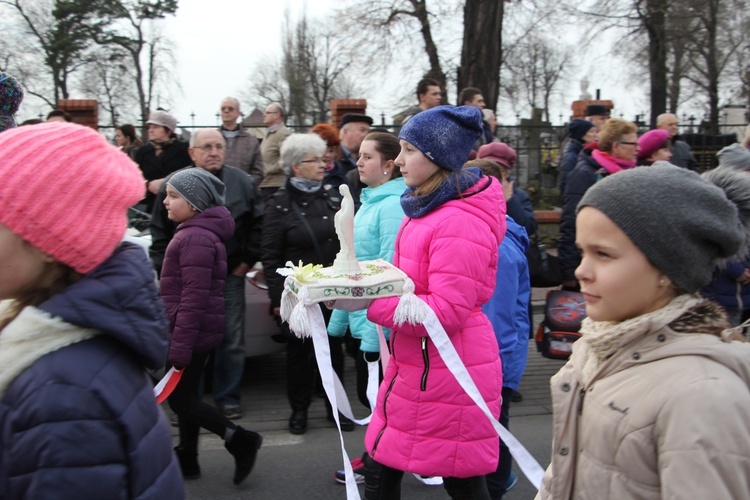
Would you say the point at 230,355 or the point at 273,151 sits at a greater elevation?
the point at 273,151

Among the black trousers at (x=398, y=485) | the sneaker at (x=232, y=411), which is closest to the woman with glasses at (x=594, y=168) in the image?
the sneaker at (x=232, y=411)

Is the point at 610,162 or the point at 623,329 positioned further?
the point at 610,162

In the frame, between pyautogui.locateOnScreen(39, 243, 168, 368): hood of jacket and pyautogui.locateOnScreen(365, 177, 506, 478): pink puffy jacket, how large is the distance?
1.35 metres

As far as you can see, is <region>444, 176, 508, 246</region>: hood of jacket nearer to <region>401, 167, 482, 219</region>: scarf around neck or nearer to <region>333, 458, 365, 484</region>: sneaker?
<region>401, 167, 482, 219</region>: scarf around neck

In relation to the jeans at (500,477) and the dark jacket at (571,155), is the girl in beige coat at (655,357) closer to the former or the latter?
the jeans at (500,477)

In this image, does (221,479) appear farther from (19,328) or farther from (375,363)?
(19,328)

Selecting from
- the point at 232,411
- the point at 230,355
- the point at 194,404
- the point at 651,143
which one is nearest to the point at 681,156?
the point at 651,143

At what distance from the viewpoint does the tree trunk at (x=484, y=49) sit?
40.3ft

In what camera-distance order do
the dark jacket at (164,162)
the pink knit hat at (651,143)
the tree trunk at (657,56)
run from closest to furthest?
the pink knit hat at (651,143), the dark jacket at (164,162), the tree trunk at (657,56)

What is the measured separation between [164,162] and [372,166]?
3.35 meters

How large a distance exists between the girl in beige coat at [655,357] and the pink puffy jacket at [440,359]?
104 cm

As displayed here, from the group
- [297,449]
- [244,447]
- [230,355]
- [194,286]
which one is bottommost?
[297,449]

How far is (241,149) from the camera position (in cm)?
749

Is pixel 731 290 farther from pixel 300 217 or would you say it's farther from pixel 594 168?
pixel 300 217
